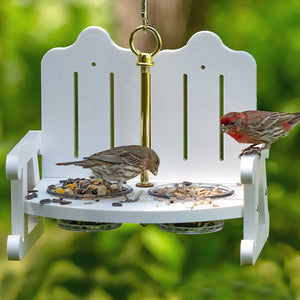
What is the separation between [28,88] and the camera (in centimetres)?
636

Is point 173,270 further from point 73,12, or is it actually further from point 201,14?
point 73,12

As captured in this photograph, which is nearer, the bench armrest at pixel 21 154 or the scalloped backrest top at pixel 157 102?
the bench armrest at pixel 21 154

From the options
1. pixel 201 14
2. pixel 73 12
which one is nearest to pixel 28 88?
pixel 73 12

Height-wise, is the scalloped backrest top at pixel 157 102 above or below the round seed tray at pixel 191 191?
above

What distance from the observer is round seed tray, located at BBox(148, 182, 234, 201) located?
3.73m

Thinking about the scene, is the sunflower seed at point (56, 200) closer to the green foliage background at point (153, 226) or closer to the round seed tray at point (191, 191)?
the round seed tray at point (191, 191)

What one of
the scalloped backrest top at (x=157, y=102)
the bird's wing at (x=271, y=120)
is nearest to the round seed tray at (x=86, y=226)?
the scalloped backrest top at (x=157, y=102)

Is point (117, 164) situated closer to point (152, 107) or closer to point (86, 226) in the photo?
point (86, 226)

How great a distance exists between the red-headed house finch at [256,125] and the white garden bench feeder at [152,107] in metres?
0.13

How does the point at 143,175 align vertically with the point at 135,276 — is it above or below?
above

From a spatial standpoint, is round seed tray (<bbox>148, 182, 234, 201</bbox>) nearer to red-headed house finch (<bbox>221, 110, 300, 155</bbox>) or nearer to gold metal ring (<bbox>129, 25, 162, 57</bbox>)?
red-headed house finch (<bbox>221, 110, 300, 155</bbox>)

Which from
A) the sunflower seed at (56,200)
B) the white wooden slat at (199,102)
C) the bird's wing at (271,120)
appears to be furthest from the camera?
the white wooden slat at (199,102)

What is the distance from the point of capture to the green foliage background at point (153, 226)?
5594 mm

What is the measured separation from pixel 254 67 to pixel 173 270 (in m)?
2.08
